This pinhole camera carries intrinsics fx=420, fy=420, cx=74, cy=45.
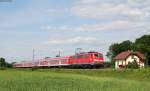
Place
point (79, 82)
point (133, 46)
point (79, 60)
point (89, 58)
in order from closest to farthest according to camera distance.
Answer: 1. point (79, 82)
2. point (89, 58)
3. point (79, 60)
4. point (133, 46)

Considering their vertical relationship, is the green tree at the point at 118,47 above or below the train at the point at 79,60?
above

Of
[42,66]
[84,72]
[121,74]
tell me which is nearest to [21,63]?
[42,66]

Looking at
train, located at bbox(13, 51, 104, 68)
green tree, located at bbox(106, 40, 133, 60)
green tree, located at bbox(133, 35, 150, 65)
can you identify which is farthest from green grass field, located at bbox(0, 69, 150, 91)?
green tree, located at bbox(106, 40, 133, 60)

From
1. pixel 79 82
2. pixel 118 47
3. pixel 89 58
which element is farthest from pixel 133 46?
pixel 79 82

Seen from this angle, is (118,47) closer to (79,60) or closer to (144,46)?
(144,46)

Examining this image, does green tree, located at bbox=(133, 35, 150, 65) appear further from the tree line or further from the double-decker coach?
the double-decker coach

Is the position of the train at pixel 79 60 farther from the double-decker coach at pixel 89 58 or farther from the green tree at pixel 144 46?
the green tree at pixel 144 46

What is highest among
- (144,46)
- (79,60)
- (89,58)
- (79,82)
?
(144,46)

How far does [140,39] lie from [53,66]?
49799 millimetres

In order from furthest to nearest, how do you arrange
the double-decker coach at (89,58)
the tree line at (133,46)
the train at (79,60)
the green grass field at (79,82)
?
the tree line at (133,46) → the train at (79,60) → the double-decker coach at (89,58) → the green grass field at (79,82)

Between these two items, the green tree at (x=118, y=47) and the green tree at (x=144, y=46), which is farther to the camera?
the green tree at (x=118, y=47)

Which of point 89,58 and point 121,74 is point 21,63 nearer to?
point 89,58

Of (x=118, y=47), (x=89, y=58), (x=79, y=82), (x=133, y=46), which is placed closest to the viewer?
(x=79, y=82)

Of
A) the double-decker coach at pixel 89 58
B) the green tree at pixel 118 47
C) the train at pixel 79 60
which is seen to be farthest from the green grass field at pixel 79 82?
the green tree at pixel 118 47
